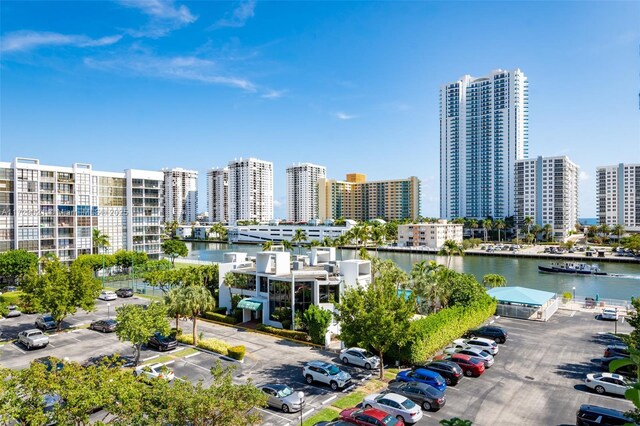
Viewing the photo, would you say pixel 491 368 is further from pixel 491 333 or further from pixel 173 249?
pixel 173 249

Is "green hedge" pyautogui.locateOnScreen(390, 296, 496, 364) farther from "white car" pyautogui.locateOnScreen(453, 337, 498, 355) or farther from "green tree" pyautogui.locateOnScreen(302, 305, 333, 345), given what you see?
"green tree" pyautogui.locateOnScreen(302, 305, 333, 345)

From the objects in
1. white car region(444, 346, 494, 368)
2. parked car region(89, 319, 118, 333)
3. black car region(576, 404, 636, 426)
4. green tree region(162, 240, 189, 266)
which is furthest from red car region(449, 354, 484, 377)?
green tree region(162, 240, 189, 266)

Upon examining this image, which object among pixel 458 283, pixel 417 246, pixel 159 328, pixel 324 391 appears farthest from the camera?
pixel 417 246

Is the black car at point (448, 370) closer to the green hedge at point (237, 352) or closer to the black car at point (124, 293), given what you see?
the green hedge at point (237, 352)

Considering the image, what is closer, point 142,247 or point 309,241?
point 142,247

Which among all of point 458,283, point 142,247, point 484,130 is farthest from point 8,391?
point 484,130

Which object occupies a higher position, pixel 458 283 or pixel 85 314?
pixel 458 283

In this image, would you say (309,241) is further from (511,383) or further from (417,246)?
(511,383)
